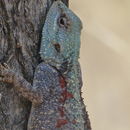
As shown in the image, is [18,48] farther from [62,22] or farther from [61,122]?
[61,122]

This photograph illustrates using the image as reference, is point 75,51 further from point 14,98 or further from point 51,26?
point 14,98

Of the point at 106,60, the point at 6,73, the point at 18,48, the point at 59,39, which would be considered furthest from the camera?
the point at 106,60

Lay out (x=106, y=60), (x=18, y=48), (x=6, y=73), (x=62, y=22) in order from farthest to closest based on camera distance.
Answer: (x=106, y=60) → (x=62, y=22) → (x=18, y=48) → (x=6, y=73)

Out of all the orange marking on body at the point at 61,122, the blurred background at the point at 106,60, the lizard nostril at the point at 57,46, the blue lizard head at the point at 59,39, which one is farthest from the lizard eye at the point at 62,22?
the blurred background at the point at 106,60

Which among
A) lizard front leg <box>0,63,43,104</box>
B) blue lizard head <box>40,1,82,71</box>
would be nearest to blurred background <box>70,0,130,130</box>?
blue lizard head <box>40,1,82,71</box>

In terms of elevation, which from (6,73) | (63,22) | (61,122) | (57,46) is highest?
(63,22)

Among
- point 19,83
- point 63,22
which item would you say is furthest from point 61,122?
point 63,22

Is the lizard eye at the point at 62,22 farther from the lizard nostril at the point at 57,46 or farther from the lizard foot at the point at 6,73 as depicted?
the lizard foot at the point at 6,73

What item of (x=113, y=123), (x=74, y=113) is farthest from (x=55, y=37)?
(x=113, y=123)

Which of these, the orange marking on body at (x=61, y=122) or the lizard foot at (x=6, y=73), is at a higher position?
the lizard foot at (x=6, y=73)
